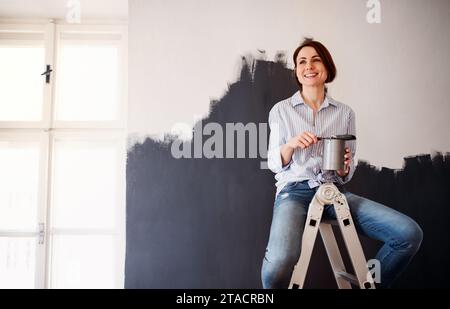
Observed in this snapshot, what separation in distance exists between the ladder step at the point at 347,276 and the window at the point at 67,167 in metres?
1.33

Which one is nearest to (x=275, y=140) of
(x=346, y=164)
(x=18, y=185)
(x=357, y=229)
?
(x=346, y=164)

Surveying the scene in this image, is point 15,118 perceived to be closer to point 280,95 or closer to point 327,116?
point 280,95

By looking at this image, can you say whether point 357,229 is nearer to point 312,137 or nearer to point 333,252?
point 333,252

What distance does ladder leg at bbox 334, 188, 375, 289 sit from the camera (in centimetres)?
224

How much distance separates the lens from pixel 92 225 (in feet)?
8.80

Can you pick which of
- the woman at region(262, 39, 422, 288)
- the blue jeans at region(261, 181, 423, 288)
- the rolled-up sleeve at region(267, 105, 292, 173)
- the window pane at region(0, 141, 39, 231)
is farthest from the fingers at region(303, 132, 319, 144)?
the window pane at region(0, 141, 39, 231)

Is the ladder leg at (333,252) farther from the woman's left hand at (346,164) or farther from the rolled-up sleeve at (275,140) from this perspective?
the rolled-up sleeve at (275,140)

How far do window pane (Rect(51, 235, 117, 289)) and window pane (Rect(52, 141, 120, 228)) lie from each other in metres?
0.10

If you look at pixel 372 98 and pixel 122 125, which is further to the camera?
pixel 122 125

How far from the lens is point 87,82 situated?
2.77m

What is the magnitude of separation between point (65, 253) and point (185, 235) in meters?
0.86

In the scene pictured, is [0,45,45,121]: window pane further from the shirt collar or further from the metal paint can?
the metal paint can

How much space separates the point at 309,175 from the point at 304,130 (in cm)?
27

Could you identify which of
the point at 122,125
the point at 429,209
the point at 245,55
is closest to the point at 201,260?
the point at 122,125
